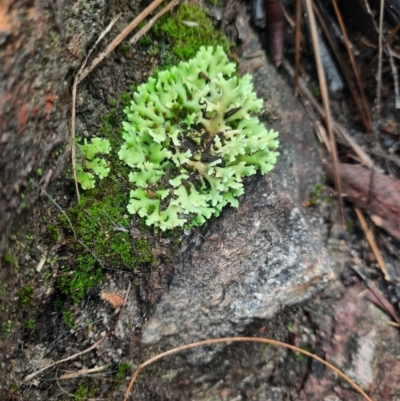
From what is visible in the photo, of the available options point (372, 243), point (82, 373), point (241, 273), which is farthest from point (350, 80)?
point (82, 373)

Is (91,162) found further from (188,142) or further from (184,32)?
(184,32)

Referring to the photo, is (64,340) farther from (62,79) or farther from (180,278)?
(62,79)

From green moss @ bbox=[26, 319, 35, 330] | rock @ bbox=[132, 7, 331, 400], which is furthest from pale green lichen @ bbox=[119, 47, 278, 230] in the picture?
green moss @ bbox=[26, 319, 35, 330]

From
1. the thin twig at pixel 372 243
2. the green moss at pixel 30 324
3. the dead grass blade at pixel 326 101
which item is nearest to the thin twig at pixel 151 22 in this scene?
the dead grass blade at pixel 326 101

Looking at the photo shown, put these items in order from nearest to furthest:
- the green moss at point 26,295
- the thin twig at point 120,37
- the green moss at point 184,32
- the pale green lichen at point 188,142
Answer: the green moss at point 26,295 → the thin twig at point 120,37 → the pale green lichen at point 188,142 → the green moss at point 184,32

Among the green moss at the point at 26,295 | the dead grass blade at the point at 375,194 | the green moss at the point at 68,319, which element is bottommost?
the dead grass blade at the point at 375,194

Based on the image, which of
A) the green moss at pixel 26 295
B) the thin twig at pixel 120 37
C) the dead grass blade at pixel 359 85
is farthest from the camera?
the dead grass blade at pixel 359 85

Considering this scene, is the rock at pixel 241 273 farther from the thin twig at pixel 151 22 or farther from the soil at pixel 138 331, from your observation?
the thin twig at pixel 151 22

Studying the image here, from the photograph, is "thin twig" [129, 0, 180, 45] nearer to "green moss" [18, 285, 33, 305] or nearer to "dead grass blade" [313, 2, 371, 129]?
"dead grass blade" [313, 2, 371, 129]
